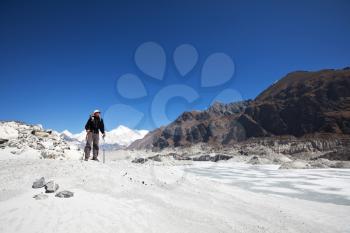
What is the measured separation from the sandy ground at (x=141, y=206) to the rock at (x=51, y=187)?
0.18 meters

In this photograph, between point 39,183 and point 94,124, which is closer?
point 39,183

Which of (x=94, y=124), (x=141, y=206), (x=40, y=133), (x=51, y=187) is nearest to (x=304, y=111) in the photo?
(x=40, y=133)

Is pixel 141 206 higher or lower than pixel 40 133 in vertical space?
lower

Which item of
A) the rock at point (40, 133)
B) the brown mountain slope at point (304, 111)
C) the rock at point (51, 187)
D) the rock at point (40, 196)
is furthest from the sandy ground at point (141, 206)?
the brown mountain slope at point (304, 111)

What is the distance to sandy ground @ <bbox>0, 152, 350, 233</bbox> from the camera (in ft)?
20.7

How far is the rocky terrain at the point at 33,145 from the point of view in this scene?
49.4ft

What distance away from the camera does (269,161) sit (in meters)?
45.3

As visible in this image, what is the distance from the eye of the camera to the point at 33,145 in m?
16.4

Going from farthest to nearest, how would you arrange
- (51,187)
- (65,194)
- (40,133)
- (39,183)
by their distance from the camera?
1. (40,133)
2. (39,183)
3. (51,187)
4. (65,194)

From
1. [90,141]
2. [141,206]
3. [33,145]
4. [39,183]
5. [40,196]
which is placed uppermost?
[33,145]

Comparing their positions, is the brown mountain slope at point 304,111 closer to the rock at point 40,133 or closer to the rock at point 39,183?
the rock at point 40,133

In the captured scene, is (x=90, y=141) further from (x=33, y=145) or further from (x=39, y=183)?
(x=33, y=145)

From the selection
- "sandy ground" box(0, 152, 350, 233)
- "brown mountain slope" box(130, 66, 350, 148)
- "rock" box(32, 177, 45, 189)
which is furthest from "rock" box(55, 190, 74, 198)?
"brown mountain slope" box(130, 66, 350, 148)

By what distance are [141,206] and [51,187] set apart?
2337mm
